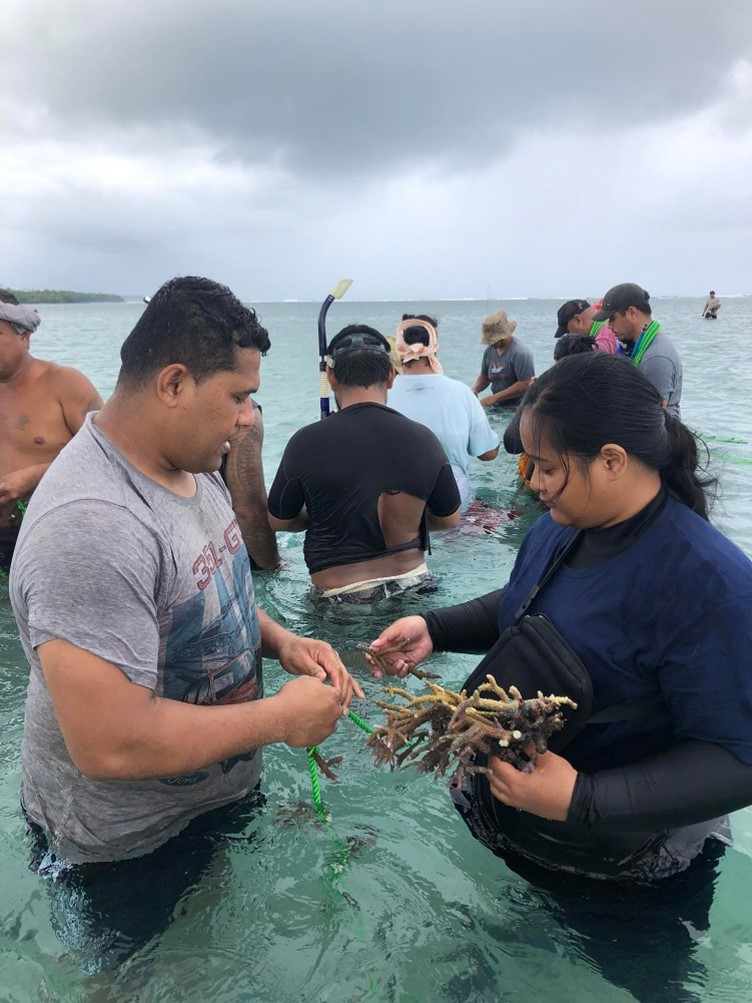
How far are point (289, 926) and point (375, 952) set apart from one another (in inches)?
13.2

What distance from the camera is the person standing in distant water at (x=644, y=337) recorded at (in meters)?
6.79

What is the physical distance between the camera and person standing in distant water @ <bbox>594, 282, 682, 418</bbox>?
22.3 feet

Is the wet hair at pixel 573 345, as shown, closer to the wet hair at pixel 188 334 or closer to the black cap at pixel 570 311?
the black cap at pixel 570 311

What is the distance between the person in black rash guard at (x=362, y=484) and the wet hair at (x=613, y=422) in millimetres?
1993

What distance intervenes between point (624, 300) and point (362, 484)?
432 centimetres

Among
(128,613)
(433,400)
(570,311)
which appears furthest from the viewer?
(570,311)

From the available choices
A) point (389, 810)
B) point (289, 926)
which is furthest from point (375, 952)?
point (389, 810)

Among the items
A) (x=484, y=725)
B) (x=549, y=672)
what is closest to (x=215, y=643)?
(x=484, y=725)

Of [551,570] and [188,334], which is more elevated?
[188,334]

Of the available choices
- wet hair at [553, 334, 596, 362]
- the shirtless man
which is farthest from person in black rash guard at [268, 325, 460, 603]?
wet hair at [553, 334, 596, 362]

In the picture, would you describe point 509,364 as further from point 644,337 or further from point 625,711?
point 625,711

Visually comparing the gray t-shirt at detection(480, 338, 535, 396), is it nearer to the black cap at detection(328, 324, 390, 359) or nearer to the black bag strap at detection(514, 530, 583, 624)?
the black cap at detection(328, 324, 390, 359)

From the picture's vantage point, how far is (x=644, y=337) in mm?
6898

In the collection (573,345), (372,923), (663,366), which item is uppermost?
(573,345)
